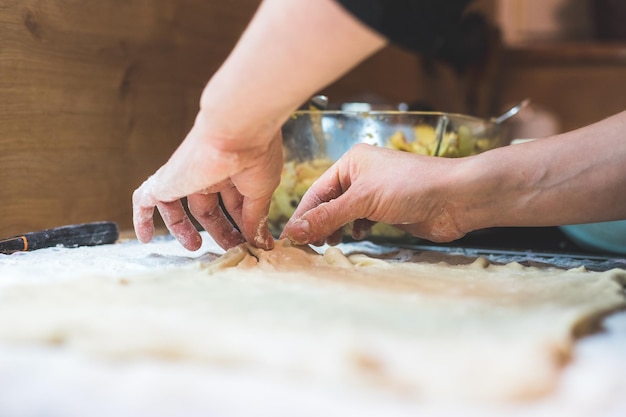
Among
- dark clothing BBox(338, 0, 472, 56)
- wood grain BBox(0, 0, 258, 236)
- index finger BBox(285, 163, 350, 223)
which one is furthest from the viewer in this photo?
wood grain BBox(0, 0, 258, 236)

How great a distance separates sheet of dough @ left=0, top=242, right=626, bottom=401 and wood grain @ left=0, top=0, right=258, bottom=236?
2.12ft

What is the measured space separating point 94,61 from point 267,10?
950 millimetres

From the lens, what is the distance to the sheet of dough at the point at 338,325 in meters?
0.54

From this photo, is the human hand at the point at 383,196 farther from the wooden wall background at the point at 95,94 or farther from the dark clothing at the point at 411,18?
the wooden wall background at the point at 95,94

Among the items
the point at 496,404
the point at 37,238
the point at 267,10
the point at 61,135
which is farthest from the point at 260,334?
the point at 61,135

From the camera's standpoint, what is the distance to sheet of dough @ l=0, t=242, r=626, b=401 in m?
0.54

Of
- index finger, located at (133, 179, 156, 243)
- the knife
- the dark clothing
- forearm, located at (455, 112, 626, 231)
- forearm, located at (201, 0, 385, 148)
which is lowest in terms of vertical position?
the knife

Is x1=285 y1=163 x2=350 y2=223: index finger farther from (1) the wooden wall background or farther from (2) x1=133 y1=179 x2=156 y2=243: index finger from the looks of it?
(1) the wooden wall background

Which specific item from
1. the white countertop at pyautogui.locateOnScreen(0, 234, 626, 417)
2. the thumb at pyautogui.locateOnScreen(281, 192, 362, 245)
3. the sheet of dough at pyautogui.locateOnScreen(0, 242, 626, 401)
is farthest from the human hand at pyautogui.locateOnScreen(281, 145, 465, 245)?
the white countertop at pyautogui.locateOnScreen(0, 234, 626, 417)

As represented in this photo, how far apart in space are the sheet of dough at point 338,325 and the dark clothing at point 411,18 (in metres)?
0.28

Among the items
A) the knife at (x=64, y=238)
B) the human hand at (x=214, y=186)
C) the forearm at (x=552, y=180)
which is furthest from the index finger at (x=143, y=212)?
the forearm at (x=552, y=180)

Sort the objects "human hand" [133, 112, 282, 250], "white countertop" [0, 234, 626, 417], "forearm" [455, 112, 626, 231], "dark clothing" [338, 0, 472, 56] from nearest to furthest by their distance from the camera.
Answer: "white countertop" [0, 234, 626, 417]
"dark clothing" [338, 0, 472, 56]
"human hand" [133, 112, 282, 250]
"forearm" [455, 112, 626, 231]

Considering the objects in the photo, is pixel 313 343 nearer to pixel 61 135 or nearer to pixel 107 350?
pixel 107 350

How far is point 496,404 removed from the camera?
1.68 ft
